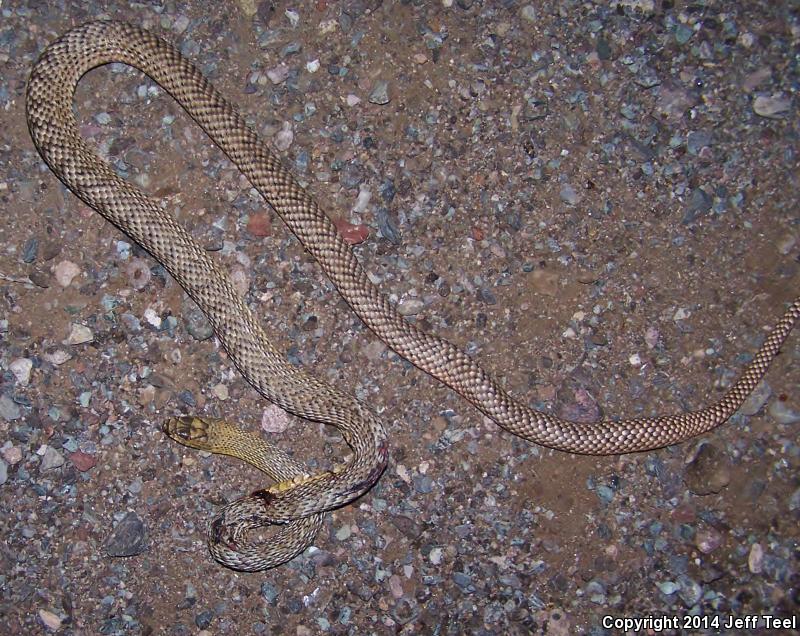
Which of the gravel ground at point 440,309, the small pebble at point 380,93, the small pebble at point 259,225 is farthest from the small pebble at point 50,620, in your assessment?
the small pebble at point 380,93

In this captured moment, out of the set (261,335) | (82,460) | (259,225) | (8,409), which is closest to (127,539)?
(82,460)

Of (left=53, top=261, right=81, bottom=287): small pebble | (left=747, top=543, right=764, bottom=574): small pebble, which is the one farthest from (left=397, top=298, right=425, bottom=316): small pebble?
(left=747, top=543, right=764, bottom=574): small pebble

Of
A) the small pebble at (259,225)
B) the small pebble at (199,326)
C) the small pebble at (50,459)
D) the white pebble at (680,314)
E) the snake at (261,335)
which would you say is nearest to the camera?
the snake at (261,335)

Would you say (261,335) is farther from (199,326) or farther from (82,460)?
(82,460)

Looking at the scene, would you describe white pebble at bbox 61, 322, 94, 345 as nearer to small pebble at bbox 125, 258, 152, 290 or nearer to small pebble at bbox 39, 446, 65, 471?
small pebble at bbox 125, 258, 152, 290

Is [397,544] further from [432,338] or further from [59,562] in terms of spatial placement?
[59,562]

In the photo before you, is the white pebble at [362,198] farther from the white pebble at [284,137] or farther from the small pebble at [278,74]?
the small pebble at [278,74]
